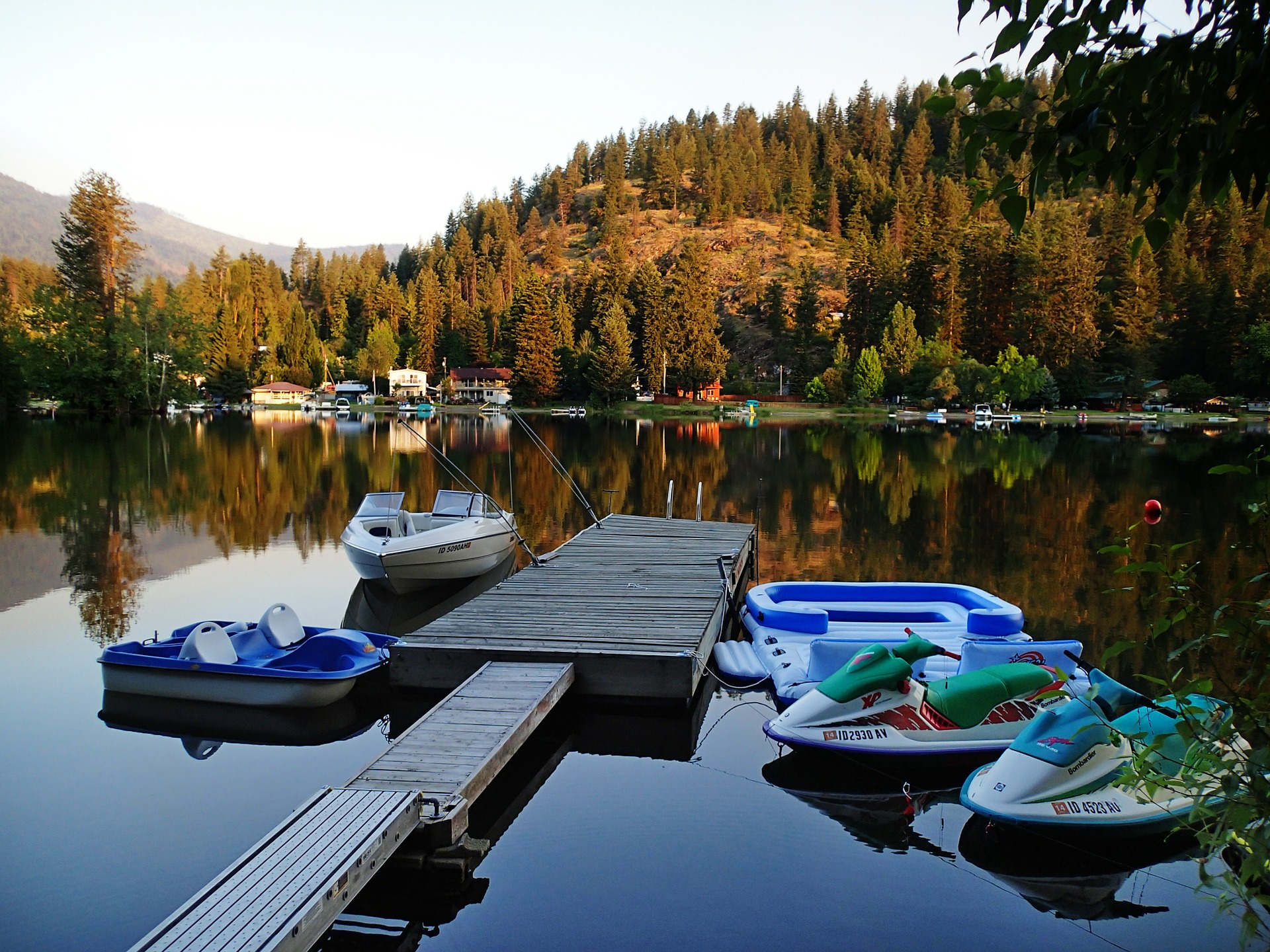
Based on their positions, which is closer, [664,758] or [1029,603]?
[664,758]

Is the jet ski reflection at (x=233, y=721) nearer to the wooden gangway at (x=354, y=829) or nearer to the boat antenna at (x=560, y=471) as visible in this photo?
the wooden gangway at (x=354, y=829)

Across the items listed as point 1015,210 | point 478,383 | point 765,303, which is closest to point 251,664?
point 1015,210

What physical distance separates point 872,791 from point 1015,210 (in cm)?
632

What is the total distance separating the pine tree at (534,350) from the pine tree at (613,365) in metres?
5.00

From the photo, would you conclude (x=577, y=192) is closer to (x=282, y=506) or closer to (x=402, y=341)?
(x=402, y=341)

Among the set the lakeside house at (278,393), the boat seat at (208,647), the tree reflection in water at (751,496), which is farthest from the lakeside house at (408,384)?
the boat seat at (208,647)

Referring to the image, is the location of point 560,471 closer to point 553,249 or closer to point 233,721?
point 233,721

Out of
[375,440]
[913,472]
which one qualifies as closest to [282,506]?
[913,472]

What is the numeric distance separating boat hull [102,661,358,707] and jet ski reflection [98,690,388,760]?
0.33 feet

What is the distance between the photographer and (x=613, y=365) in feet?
295

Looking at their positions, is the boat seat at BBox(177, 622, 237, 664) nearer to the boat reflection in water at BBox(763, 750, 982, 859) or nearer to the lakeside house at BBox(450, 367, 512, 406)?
the boat reflection in water at BBox(763, 750, 982, 859)

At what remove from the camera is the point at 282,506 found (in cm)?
2569

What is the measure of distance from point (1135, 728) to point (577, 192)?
581 feet

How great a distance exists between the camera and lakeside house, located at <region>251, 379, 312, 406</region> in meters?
112
